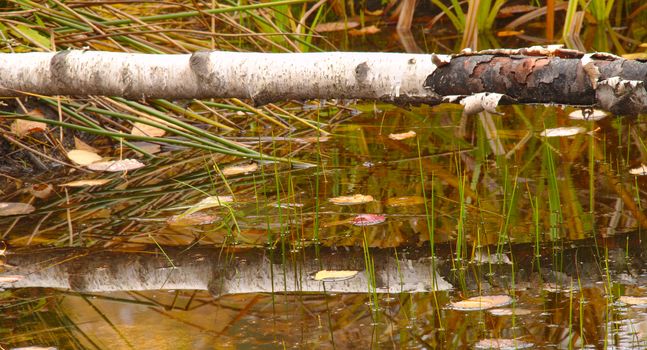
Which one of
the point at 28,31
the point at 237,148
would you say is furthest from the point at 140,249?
the point at 28,31

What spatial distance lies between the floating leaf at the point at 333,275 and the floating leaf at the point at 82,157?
135 cm

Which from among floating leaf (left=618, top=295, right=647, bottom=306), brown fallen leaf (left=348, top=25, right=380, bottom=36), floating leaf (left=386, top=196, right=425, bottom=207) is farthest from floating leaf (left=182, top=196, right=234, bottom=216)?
brown fallen leaf (left=348, top=25, right=380, bottom=36)

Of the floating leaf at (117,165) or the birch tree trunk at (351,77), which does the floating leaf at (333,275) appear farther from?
the floating leaf at (117,165)

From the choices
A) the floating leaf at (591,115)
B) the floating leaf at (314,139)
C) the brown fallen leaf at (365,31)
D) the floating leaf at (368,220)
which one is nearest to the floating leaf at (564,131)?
the floating leaf at (591,115)

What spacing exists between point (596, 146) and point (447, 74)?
2.73 feet

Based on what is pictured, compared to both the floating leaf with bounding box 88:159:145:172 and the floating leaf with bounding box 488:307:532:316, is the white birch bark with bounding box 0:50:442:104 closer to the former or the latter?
the floating leaf with bounding box 88:159:145:172

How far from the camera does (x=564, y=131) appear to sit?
3.17 meters

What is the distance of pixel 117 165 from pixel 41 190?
277 mm

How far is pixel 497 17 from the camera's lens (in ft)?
19.9

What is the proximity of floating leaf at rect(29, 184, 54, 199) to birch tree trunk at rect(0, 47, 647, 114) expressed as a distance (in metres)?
0.30

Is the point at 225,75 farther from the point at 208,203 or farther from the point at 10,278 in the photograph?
the point at 10,278

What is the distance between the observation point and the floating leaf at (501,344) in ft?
5.21

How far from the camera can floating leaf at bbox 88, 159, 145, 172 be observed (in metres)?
3.09

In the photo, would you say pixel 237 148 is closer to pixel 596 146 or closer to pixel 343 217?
pixel 343 217
